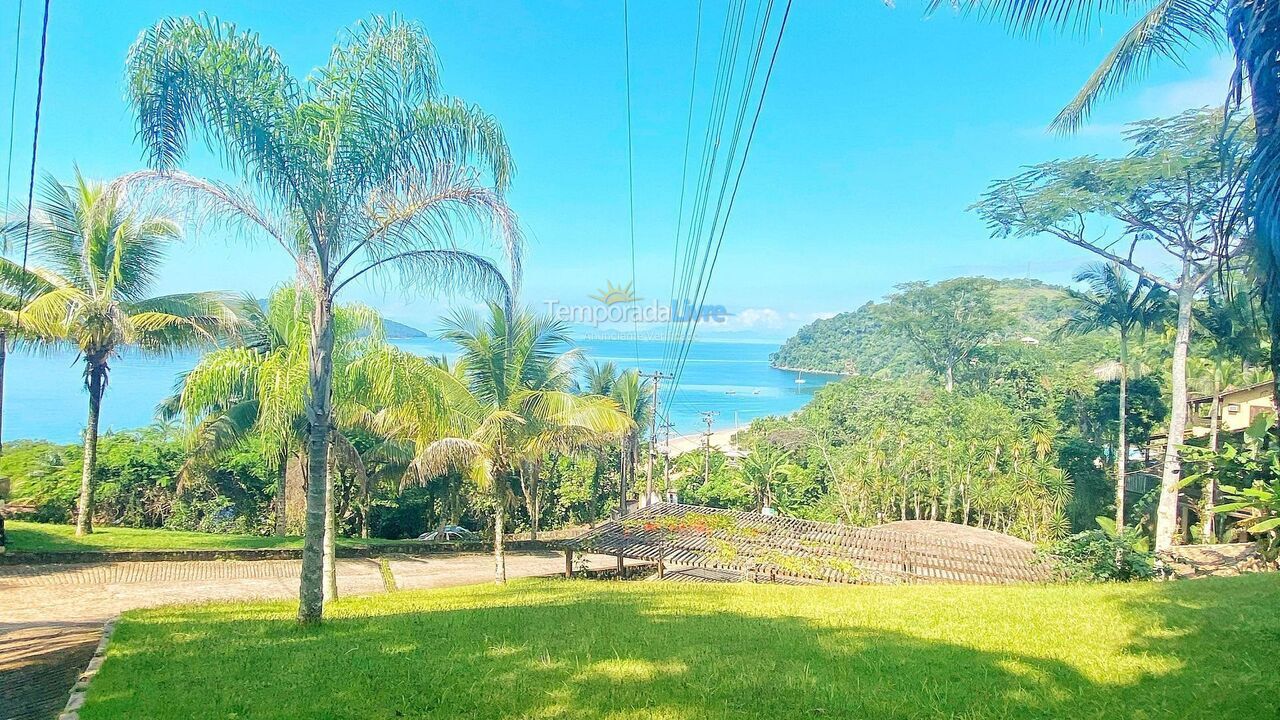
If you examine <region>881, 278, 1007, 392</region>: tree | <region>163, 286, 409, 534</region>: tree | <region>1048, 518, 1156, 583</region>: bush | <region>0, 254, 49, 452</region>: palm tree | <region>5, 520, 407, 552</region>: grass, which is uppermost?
<region>881, 278, 1007, 392</region>: tree

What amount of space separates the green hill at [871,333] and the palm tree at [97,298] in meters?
28.5

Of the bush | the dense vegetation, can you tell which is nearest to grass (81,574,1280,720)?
the bush

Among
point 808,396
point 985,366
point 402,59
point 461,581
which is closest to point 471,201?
point 402,59

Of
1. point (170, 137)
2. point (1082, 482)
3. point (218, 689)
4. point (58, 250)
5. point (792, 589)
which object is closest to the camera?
point (218, 689)

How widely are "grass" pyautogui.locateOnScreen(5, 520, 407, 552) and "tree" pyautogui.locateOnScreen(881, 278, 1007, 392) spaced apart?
1915 inches

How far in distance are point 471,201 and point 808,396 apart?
138141 mm

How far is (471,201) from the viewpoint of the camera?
8172mm

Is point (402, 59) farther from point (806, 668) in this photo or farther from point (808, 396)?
point (808, 396)

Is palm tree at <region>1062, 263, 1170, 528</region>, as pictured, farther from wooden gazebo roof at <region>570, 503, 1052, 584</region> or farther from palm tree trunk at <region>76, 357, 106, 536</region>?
palm tree trunk at <region>76, 357, 106, 536</region>

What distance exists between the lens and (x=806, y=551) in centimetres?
1380

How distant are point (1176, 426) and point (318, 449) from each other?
64.5ft

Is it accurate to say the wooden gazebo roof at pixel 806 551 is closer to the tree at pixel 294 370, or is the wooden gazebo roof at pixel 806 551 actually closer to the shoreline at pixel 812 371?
the tree at pixel 294 370

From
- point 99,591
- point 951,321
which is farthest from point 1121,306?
point 951,321

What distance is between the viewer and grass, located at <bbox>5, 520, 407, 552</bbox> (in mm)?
13812
